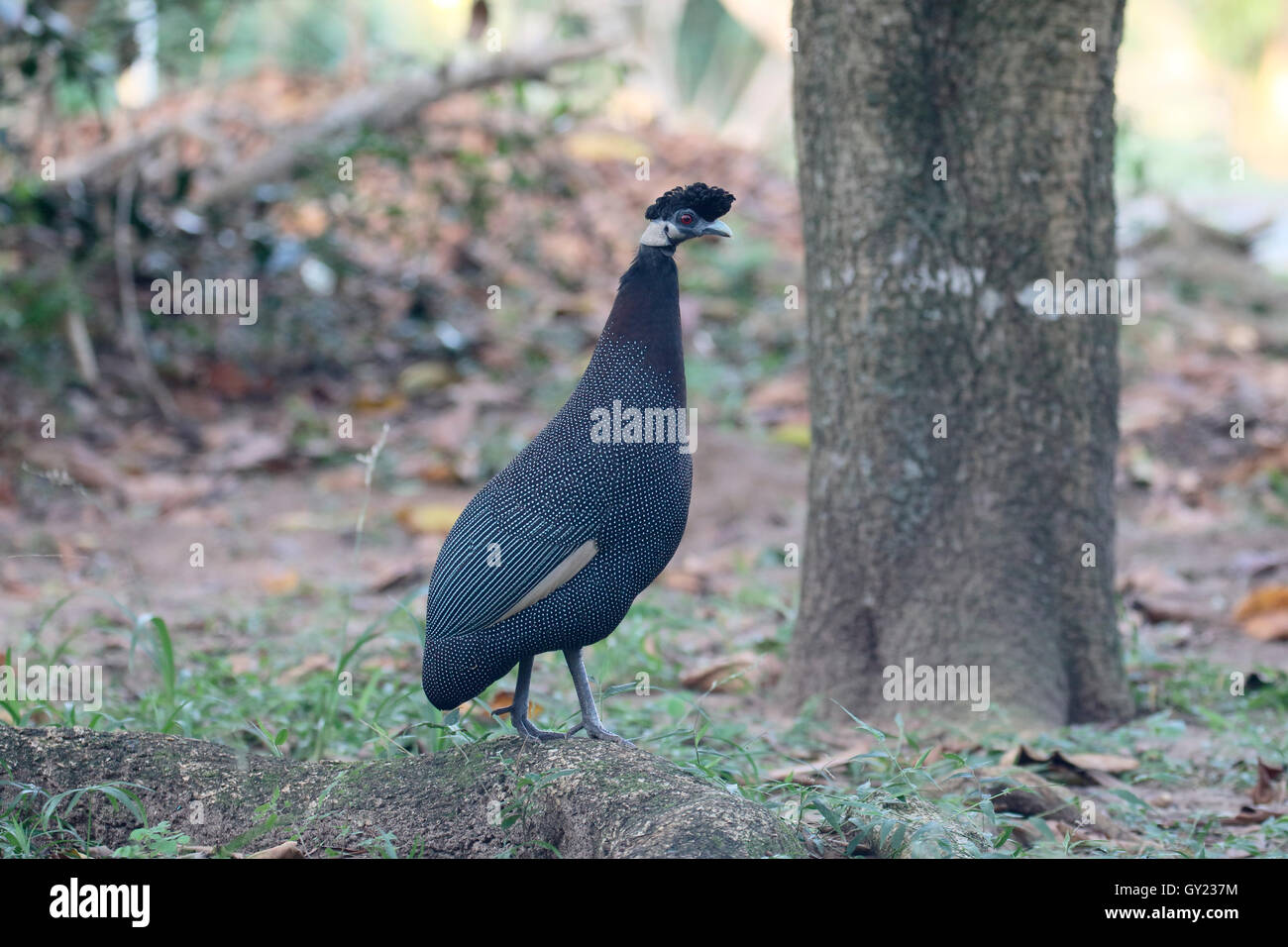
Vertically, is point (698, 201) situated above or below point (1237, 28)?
below

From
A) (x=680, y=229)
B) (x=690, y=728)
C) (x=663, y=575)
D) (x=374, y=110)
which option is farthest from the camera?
(x=374, y=110)

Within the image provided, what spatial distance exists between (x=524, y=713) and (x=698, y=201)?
3.55 feet

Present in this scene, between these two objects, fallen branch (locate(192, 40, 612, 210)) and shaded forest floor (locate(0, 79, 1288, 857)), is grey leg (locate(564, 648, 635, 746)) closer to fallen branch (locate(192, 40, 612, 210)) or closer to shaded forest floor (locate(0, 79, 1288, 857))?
shaded forest floor (locate(0, 79, 1288, 857))

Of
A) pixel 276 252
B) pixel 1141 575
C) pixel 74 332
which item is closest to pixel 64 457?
pixel 74 332

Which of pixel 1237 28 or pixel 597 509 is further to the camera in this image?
pixel 1237 28

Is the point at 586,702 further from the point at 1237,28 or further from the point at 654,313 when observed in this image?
the point at 1237,28

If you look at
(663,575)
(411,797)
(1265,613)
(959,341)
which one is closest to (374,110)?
(663,575)

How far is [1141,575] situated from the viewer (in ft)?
15.4

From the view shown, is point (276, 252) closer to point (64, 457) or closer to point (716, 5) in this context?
point (64, 457)

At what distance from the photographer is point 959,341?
3383mm

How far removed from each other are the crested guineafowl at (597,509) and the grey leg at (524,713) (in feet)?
0.26

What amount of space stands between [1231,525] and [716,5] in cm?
1348

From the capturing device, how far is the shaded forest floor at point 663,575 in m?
2.98
